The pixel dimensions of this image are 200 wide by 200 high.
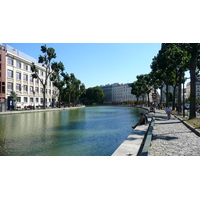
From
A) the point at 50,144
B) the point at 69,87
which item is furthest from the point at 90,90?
the point at 50,144

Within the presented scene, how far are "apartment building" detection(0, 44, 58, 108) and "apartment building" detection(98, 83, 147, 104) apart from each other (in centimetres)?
9658

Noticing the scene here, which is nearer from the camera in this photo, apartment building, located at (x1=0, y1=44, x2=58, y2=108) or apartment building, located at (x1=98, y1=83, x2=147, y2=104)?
apartment building, located at (x1=0, y1=44, x2=58, y2=108)

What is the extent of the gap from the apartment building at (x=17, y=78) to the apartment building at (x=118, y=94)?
96.6 m

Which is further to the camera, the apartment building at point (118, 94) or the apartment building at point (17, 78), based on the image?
the apartment building at point (118, 94)

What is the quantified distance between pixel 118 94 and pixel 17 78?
11761 centimetres

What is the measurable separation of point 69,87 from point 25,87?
15.7 m

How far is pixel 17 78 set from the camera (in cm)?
5234

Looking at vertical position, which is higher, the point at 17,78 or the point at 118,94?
the point at 17,78

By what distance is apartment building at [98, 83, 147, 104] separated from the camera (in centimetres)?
15362

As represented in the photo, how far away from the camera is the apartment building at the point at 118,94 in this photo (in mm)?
153625

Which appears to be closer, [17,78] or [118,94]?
[17,78]
